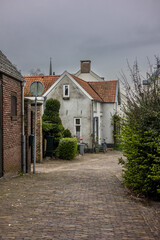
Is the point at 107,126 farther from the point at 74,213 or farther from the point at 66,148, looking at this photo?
the point at 74,213

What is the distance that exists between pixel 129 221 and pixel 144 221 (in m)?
0.30

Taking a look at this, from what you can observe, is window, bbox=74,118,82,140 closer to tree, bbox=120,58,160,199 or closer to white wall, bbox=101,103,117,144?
white wall, bbox=101,103,117,144

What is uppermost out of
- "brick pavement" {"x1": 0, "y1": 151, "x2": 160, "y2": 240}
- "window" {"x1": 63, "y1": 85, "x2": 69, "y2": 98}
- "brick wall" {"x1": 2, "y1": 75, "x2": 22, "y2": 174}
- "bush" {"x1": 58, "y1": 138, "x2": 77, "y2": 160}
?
"window" {"x1": 63, "y1": 85, "x2": 69, "y2": 98}

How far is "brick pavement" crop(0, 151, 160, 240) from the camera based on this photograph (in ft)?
16.5

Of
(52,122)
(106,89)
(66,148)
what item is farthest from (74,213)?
(106,89)

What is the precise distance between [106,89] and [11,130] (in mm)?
21015

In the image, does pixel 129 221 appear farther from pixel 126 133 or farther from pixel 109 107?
pixel 109 107

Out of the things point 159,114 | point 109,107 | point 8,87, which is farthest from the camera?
point 109,107

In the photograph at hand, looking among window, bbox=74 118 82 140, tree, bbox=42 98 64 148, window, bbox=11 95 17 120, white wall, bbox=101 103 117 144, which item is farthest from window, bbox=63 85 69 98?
window, bbox=11 95 17 120

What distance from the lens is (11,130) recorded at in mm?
11172

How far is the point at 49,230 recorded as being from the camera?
5113 mm

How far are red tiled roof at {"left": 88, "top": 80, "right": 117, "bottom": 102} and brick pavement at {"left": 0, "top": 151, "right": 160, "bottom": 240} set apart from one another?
21527 mm

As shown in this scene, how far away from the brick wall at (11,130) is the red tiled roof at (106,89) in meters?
18.8

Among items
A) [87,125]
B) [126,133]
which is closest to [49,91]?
[87,125]
